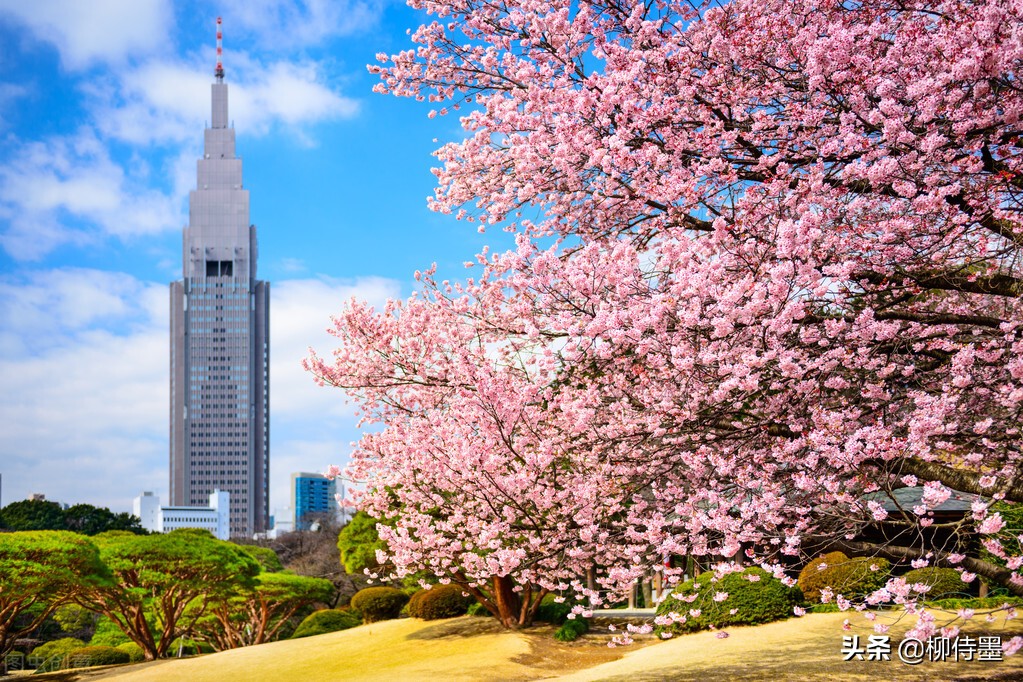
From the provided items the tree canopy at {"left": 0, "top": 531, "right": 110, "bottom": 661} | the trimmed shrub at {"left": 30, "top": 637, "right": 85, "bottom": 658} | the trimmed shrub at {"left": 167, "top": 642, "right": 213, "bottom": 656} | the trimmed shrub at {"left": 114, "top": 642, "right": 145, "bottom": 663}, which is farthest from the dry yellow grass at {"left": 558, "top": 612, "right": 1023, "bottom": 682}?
the trimmed shrub at {"left": 30, "top": 637, "right": 85, "bottom": 658}

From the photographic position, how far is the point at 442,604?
2152 centimetres

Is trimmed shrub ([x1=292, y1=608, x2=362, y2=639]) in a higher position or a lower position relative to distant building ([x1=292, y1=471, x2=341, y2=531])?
lower

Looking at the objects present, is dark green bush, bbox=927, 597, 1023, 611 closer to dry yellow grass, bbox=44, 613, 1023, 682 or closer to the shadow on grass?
dry yellow grass, bbox=44, 613, 1023, 682

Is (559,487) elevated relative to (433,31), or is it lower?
lower

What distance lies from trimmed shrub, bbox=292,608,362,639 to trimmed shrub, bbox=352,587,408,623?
1.18 meters

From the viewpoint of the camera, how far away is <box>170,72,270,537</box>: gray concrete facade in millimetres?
116312

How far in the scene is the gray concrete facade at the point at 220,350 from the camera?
11631 cm

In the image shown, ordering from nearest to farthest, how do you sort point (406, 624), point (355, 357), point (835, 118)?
1. point (835, 118)
2. point (355, 357)
3. point (406, 624)

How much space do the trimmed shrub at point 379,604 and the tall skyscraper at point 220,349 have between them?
312 feet

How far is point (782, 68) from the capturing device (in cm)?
686

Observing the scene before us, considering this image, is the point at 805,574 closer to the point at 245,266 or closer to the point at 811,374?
the point at 811,374

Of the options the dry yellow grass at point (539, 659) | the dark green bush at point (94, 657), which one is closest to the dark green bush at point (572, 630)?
the dry yellow grass at point (539, 659)

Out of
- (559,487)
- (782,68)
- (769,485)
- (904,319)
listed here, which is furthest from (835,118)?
(559,487)

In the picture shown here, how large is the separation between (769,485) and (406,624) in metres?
17.7
